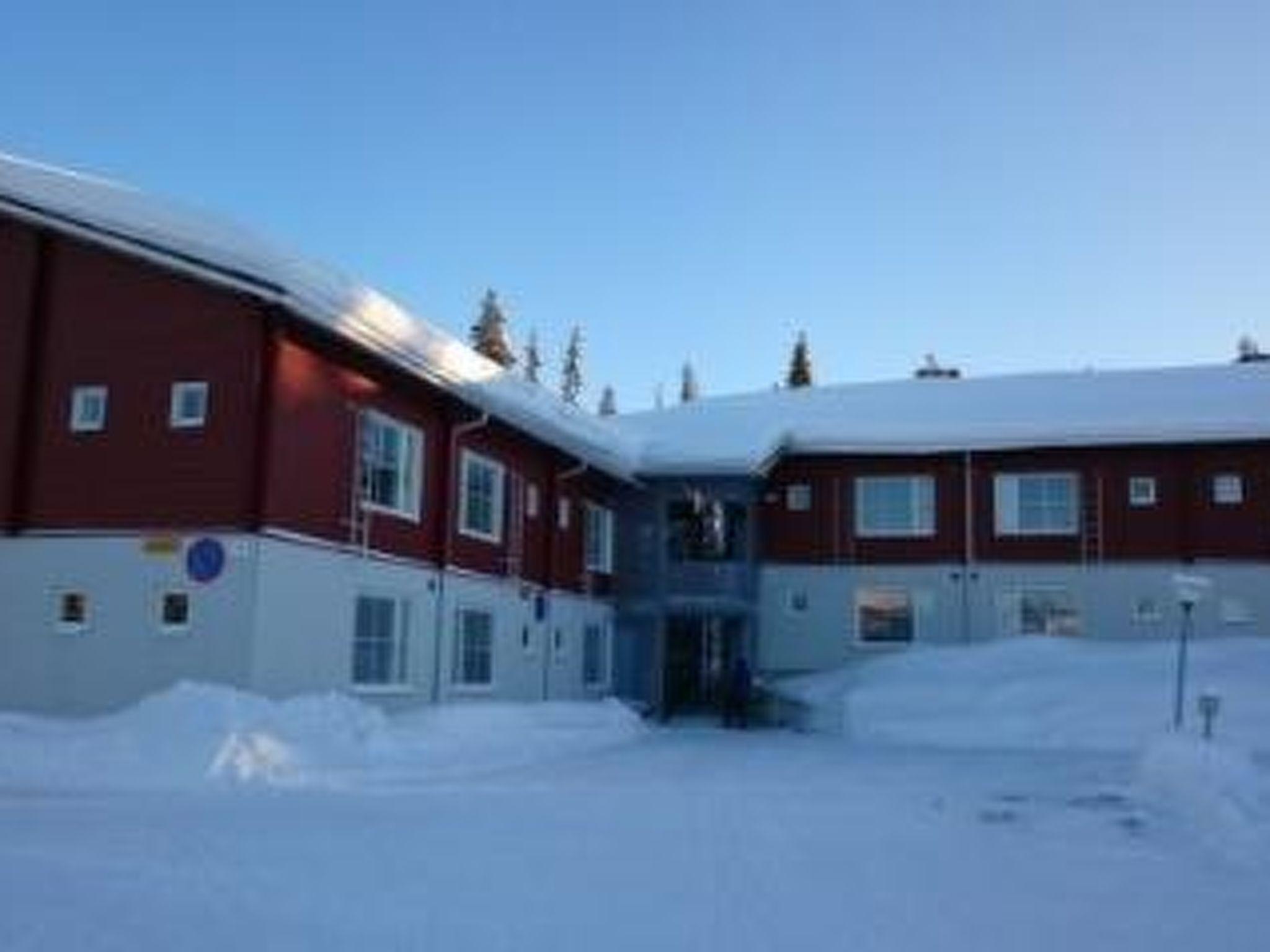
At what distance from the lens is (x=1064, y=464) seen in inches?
1417

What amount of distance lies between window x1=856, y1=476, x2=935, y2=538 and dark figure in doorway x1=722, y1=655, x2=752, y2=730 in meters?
5.22

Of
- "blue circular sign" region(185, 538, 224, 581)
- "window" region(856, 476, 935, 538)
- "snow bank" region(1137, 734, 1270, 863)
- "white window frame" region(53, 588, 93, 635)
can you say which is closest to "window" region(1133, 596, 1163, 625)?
"window" region(856, 476, 935, 538)

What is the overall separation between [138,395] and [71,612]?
9.58ft

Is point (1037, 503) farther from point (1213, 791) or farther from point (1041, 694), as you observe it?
point (1213, 791)

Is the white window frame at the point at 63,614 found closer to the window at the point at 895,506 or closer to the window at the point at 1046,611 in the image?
the window at the point at 895,506

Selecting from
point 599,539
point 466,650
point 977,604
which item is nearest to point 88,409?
point 466,650

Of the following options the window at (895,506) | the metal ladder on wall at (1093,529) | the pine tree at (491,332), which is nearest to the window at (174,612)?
the window at (895,506)

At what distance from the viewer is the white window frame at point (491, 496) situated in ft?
88.4

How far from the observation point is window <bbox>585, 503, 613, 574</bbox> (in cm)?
3409

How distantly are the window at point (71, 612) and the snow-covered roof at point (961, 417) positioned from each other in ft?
51.6

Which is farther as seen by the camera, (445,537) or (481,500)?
(481,500)

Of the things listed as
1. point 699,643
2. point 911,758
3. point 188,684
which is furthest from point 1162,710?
point 188,684

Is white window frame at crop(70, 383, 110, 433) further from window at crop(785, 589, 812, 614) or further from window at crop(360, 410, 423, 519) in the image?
window at crop(785, 589, 812, 614)

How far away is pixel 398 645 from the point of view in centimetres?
2433
